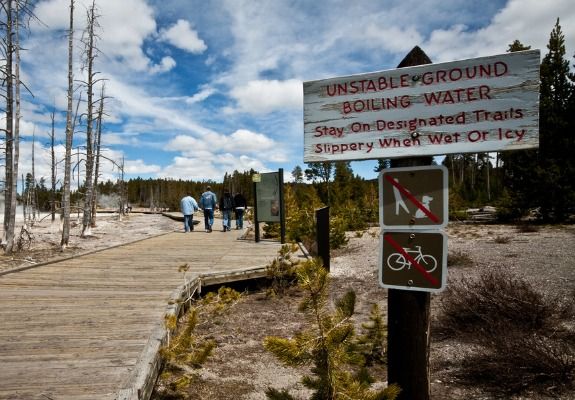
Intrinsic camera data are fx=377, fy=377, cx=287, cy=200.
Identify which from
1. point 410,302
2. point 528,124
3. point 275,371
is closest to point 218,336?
point 275,371

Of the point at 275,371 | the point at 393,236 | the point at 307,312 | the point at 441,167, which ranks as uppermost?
the point at 441,167

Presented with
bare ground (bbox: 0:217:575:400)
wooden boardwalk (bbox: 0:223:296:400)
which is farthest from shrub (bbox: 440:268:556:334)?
wooden boardwalk (bbox: 0:223:296:400)

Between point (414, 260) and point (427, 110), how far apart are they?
30.0 inches

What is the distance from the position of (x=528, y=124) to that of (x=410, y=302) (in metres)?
1.03

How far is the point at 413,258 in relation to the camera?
6.35 ft

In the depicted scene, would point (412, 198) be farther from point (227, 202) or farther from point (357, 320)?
point (227, 202)

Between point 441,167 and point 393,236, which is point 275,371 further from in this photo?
point 441,167

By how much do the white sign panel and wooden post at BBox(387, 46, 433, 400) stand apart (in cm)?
15

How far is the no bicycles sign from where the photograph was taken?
6.15 feet

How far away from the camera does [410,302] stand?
1998mm

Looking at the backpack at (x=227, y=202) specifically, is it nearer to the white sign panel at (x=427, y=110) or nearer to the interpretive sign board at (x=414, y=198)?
the white sign panel at (x=427, y=110)

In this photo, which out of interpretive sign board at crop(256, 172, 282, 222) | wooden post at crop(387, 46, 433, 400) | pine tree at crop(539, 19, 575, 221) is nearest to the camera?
wooden post at crop(387, 46, 433, 400)

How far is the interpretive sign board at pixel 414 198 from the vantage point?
1.88 meters

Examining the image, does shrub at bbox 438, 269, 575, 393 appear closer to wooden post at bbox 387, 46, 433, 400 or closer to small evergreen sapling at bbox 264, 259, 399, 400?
wooden post at bbox 387, 46, 433, 400
